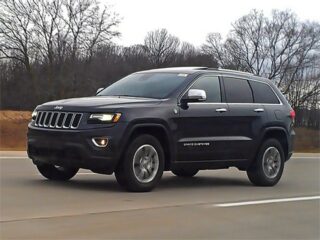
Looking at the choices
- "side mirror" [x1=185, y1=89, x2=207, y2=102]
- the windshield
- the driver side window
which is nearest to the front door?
the driver side window

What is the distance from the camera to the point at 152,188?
8719 mm

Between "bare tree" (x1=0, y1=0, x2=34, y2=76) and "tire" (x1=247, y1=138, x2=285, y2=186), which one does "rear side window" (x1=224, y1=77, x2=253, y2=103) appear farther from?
"bare tree" (x1=0, y1=0, x2=34, y2=76)

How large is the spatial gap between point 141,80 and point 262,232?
12.9 feet

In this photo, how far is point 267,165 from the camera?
1057cm

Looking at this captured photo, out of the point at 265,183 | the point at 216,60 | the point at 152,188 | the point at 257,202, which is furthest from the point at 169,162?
the point at 216,60

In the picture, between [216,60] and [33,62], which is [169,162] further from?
[216,60]

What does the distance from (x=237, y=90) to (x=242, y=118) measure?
0.55 meters

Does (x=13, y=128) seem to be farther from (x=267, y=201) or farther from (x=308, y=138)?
(x=308, y=138)

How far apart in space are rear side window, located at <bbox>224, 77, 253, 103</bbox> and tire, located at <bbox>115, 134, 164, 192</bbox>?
1.96 m

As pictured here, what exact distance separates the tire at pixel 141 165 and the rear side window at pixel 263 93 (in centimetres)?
277

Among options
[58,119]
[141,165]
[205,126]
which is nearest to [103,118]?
[58,119]

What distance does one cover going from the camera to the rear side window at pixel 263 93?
10.7m

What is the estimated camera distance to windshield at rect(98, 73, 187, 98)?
909cm

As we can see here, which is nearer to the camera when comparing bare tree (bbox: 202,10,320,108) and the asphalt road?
the asphalt road
